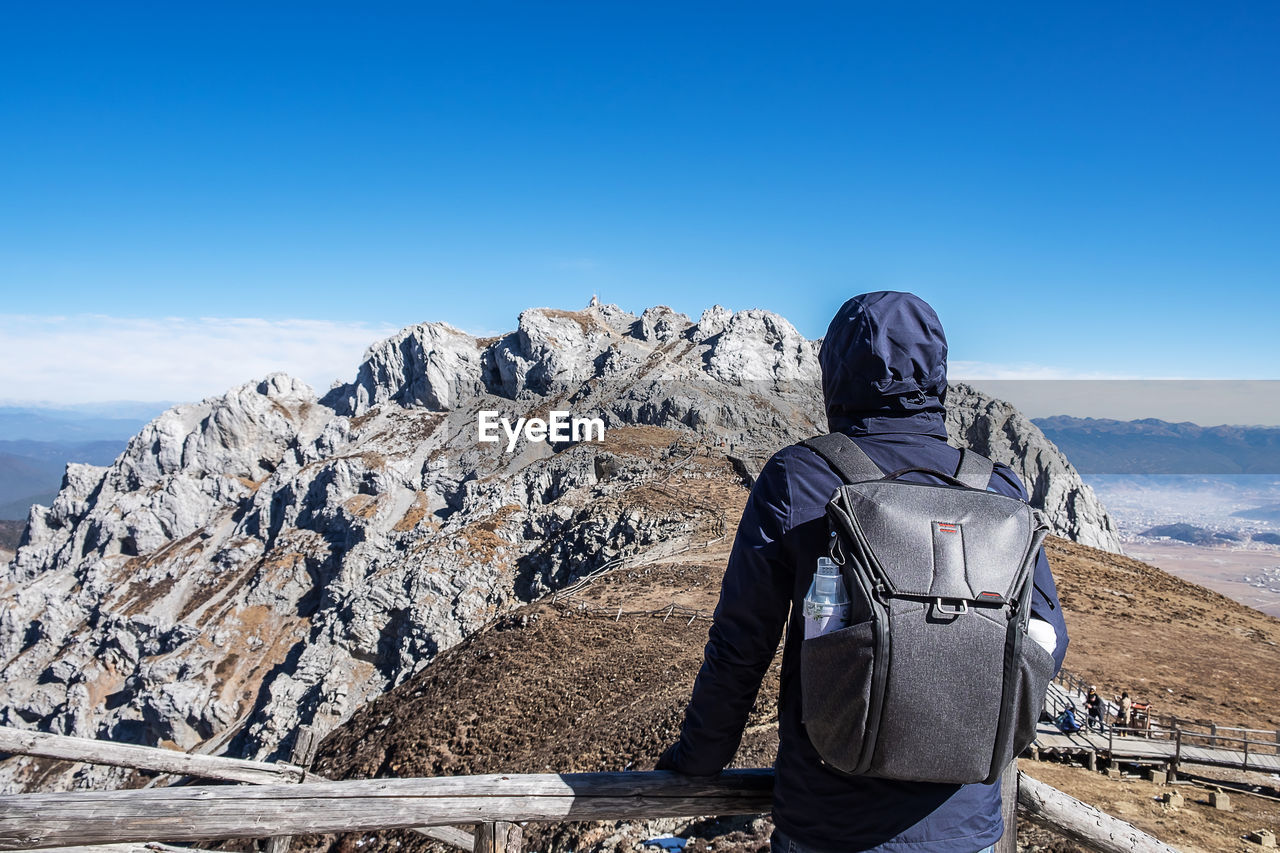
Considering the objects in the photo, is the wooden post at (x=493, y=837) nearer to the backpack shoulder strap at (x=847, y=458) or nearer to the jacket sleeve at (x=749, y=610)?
the jacket sleeve at (x=749, y=610)

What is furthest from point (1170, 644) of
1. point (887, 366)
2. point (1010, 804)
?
point (887, 366)

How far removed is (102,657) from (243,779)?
5653cm

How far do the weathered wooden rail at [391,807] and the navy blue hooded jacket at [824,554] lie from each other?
31.7 inches

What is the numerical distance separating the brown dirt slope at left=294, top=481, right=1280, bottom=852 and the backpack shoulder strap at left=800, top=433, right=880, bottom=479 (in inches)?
298

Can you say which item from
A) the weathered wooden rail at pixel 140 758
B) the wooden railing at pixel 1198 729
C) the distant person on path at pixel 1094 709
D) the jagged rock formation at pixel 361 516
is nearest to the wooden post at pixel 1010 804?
the weathered wooden rail at pixel 140 758

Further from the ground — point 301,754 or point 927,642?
point 927,642

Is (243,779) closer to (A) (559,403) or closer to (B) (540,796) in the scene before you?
(B) (540,796)

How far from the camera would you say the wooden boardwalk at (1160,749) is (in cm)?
1100

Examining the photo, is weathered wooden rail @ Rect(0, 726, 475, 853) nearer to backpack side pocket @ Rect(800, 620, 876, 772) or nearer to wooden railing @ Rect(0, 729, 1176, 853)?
wooden railing @ Rect(0, 729, 1176, 853)

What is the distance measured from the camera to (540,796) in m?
3.31

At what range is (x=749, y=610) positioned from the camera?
→ 8.32 ft

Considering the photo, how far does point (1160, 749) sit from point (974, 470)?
13037 mm

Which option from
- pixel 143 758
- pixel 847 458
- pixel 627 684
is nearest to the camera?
pixel 847 458

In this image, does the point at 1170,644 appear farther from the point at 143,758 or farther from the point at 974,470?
the point at 143,758
